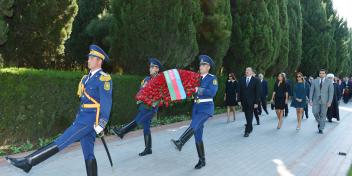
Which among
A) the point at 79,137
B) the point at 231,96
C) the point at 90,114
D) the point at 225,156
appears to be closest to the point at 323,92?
the point at 231,96

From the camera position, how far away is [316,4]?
3947 centimetres

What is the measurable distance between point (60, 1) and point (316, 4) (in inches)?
1277

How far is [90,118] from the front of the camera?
5.46 meters

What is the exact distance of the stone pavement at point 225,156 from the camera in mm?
7037

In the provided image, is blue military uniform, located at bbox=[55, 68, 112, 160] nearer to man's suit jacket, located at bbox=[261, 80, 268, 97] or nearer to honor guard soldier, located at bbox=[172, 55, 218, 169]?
honor guard soldier, located at bbox=[172, 55, 218, 169]

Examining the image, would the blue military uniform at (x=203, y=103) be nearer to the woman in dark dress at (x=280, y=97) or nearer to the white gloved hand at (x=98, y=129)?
the white gloved hand at (x=98, y=129)

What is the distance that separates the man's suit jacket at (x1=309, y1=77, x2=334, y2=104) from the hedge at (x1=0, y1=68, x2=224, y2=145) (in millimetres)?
6838

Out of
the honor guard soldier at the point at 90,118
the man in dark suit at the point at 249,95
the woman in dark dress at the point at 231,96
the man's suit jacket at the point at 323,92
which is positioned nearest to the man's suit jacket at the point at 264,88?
the woman in dark dress at the point at 231,96

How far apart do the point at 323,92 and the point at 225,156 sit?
5.20 metres

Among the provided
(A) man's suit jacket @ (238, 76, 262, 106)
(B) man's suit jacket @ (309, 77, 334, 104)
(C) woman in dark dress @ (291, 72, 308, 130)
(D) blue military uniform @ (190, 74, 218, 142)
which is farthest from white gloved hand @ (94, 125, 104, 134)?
(C) woman in dark dress @ (291, 72, 308, 130)

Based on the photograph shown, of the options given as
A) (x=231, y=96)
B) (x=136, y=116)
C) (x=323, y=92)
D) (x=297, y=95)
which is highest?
(x=323, y=92)

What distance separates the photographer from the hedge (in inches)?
336

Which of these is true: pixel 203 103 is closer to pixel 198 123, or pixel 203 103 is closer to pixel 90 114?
pixel 198 123

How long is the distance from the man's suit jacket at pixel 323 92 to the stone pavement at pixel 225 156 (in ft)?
3.21
